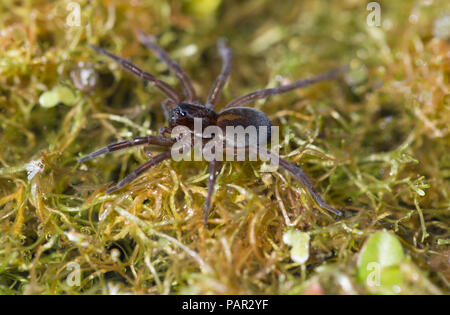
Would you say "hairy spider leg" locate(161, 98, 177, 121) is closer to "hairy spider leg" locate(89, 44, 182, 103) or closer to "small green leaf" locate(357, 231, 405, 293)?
"hairy spider leg" locate(89, 44, 182, 103)

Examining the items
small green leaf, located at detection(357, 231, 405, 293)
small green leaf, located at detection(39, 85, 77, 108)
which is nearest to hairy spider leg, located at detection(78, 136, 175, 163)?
small green leaf, located at detection(39, 85, 77, 108)

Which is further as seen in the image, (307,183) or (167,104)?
(167,104)

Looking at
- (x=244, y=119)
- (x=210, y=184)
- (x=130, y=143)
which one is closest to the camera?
(x=210, y=184)

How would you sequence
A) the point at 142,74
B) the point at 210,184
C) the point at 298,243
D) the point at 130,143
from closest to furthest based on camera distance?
the point at 298,243 < the point at 210,184 < the point at 130,143 < the point at 142,74

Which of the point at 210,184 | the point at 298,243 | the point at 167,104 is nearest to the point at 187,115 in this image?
the point at 167,104

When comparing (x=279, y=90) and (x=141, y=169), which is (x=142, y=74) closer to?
(x=141, y=169)

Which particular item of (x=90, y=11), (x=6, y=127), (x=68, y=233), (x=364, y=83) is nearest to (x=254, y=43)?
(x=364, y=83)

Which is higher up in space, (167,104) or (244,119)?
(167,104)
